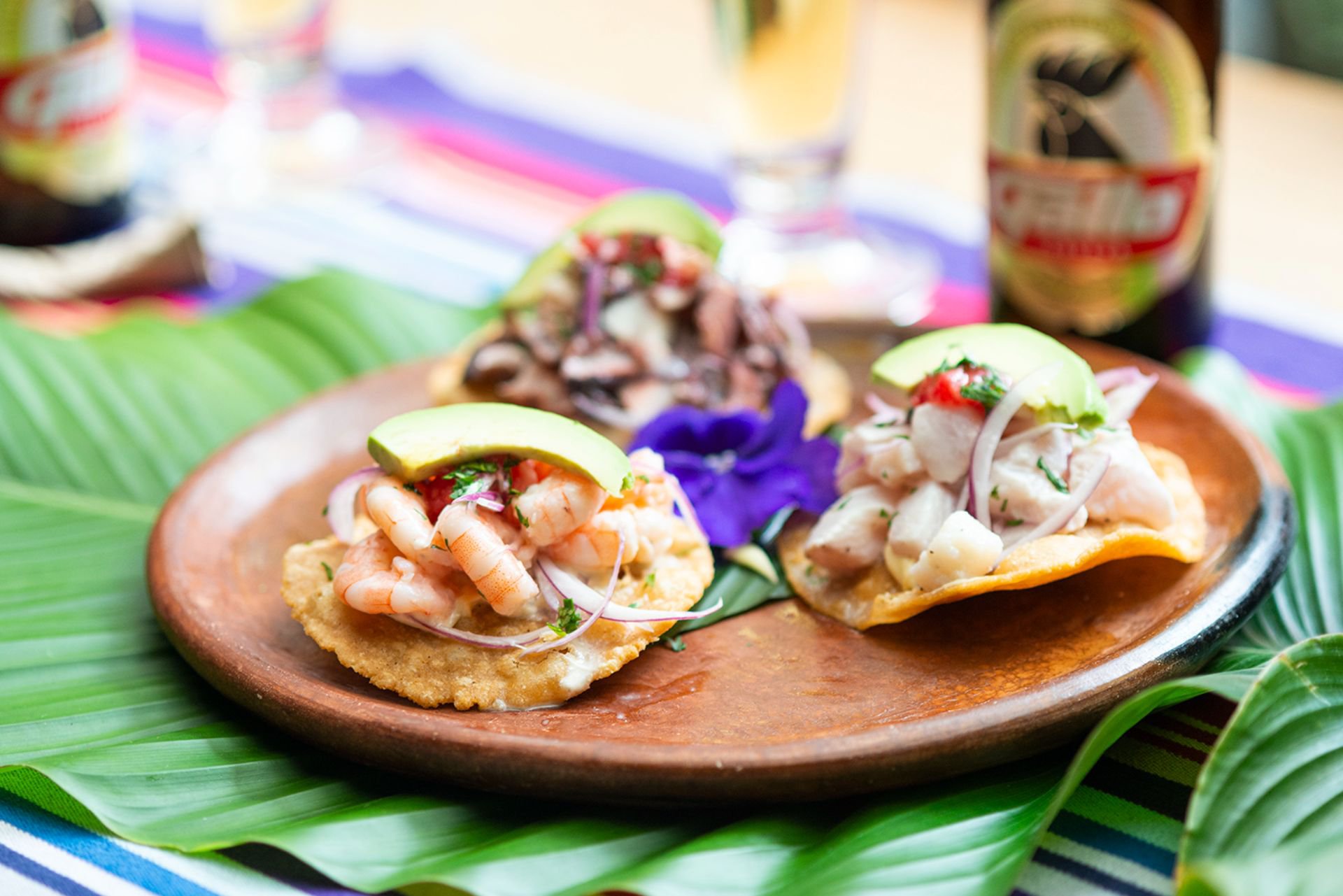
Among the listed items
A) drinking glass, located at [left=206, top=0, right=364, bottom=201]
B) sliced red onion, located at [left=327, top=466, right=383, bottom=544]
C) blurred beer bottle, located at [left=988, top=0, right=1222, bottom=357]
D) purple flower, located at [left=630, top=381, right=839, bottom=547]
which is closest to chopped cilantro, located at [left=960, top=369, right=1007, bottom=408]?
purple flower, located at [left=630, top=381, right=839, bottom=547]

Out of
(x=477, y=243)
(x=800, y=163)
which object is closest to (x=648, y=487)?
(x=800, y=163)

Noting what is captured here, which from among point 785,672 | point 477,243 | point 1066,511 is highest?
point 1066,511

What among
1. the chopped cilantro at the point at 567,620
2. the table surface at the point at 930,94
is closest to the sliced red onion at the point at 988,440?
the chopped cilantro at the point at 567,620

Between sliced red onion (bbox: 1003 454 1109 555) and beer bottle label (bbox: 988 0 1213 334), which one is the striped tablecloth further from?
beer bottle label (bbox: 988 0 1213 334)

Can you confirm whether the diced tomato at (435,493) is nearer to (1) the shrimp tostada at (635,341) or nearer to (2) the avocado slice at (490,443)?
(2) the avocado slice at (490,443)

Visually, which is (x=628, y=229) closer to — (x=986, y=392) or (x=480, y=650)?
(x=986, y=392)

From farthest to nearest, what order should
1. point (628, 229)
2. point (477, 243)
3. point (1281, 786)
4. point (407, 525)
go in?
1. point (477, 243)
2. point (628, 229)
3. point (407, 525)
4. point (1281, 786)
